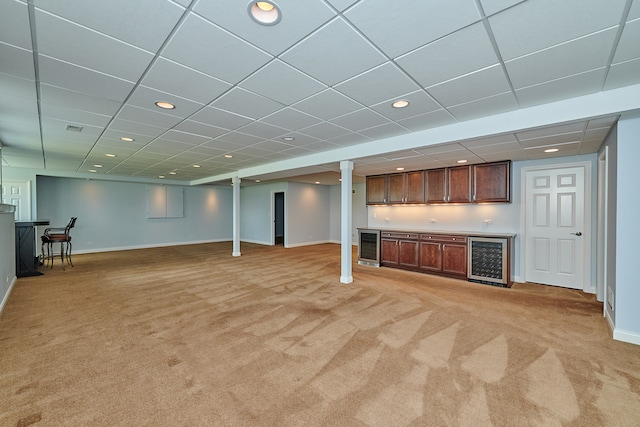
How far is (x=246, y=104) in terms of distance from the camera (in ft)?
10.2

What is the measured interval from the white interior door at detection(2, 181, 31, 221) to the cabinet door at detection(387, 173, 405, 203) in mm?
9785

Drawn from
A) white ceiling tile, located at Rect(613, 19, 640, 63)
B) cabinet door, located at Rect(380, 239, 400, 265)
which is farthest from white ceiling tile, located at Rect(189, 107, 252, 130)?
cabinet door, located at Rect(380, 239, 400, 265)

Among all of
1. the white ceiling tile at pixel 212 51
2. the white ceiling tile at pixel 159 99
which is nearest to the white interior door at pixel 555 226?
the white ceiling tile at pixel 212 51

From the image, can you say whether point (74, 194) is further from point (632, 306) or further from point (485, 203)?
point (632, 306)

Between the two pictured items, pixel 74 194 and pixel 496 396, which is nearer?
pixel 496 396

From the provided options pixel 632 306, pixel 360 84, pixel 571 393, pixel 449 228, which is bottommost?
pixel 571 393

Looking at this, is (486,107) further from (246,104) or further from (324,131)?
(246,104)

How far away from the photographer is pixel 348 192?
5195 millimetres

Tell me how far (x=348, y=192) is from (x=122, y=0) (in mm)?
4075

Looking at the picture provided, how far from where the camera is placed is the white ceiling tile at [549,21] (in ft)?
5.27

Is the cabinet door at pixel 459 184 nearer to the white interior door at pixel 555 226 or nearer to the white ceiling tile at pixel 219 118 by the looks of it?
the white interior door at pixel 555 226

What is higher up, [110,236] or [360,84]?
[360,84]

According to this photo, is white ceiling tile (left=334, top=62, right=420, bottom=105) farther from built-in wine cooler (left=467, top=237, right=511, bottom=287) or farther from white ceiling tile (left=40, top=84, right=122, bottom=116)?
built-in wine cooler (left=467, top=237, right=511, bottom=287)

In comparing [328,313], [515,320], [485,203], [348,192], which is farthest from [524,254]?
[328,313]
